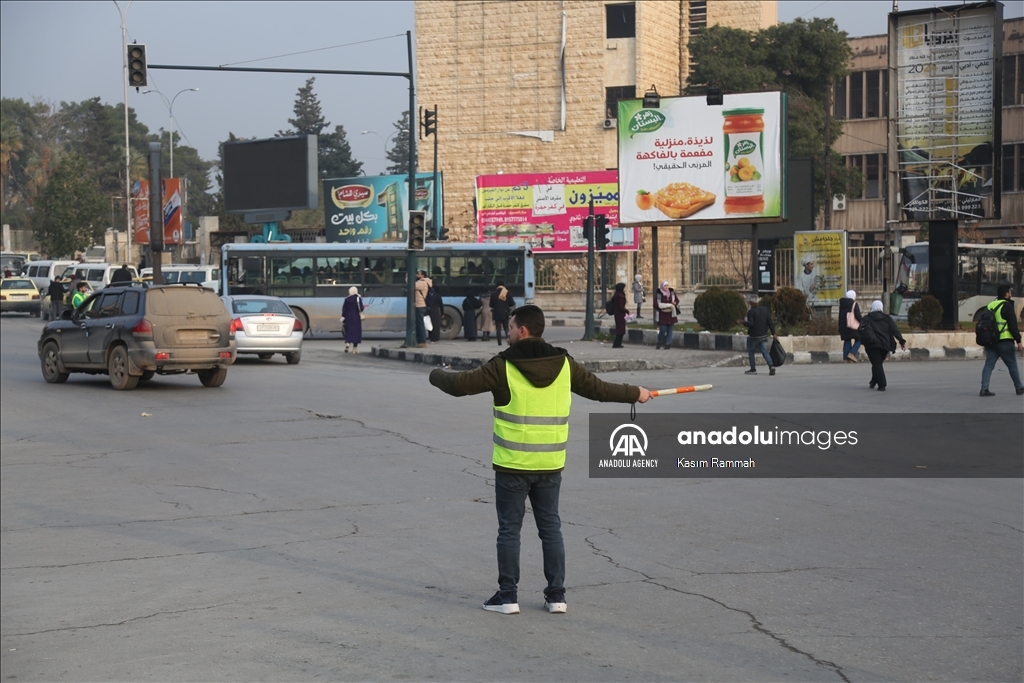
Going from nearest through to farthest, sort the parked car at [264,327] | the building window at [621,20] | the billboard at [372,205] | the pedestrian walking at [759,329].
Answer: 1. the pedestrian walking at [759,329]
2. the parked car at [264,327]
3. the billboard at [372,205]
4. the building window at [621,20]

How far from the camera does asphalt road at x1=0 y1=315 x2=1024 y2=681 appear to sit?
18.0 ft

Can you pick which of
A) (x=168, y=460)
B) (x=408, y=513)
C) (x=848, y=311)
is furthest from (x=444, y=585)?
(x=848, y=311)

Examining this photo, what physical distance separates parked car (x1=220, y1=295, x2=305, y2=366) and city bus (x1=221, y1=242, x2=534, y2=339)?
10.2m

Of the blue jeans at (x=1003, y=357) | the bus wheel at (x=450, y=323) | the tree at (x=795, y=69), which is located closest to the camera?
the blue jeans at (x=1003, y=357)

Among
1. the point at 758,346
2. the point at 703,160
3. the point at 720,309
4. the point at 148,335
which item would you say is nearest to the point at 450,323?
the point at 703,160

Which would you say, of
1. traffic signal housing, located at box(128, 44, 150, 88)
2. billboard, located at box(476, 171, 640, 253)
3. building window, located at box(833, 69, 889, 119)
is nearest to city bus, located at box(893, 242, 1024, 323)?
billboard, located at box(476, 171, 640, 253)

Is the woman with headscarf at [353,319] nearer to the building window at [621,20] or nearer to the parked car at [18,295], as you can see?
the parked car at [18,295]

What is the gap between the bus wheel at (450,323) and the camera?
113ft

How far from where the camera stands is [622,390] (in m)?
6.36

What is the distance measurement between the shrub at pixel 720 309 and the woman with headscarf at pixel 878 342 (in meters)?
9.32

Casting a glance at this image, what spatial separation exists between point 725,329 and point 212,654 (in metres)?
23.3

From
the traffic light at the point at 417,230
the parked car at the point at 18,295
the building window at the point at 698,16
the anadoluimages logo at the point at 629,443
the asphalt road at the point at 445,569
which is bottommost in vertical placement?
the asphalt road at the point at 445,569

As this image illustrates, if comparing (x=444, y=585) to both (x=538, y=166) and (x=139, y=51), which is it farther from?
(x=538, y=166)

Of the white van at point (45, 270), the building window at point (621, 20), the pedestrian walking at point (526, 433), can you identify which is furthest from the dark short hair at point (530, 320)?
the building window at point (621, 20)
